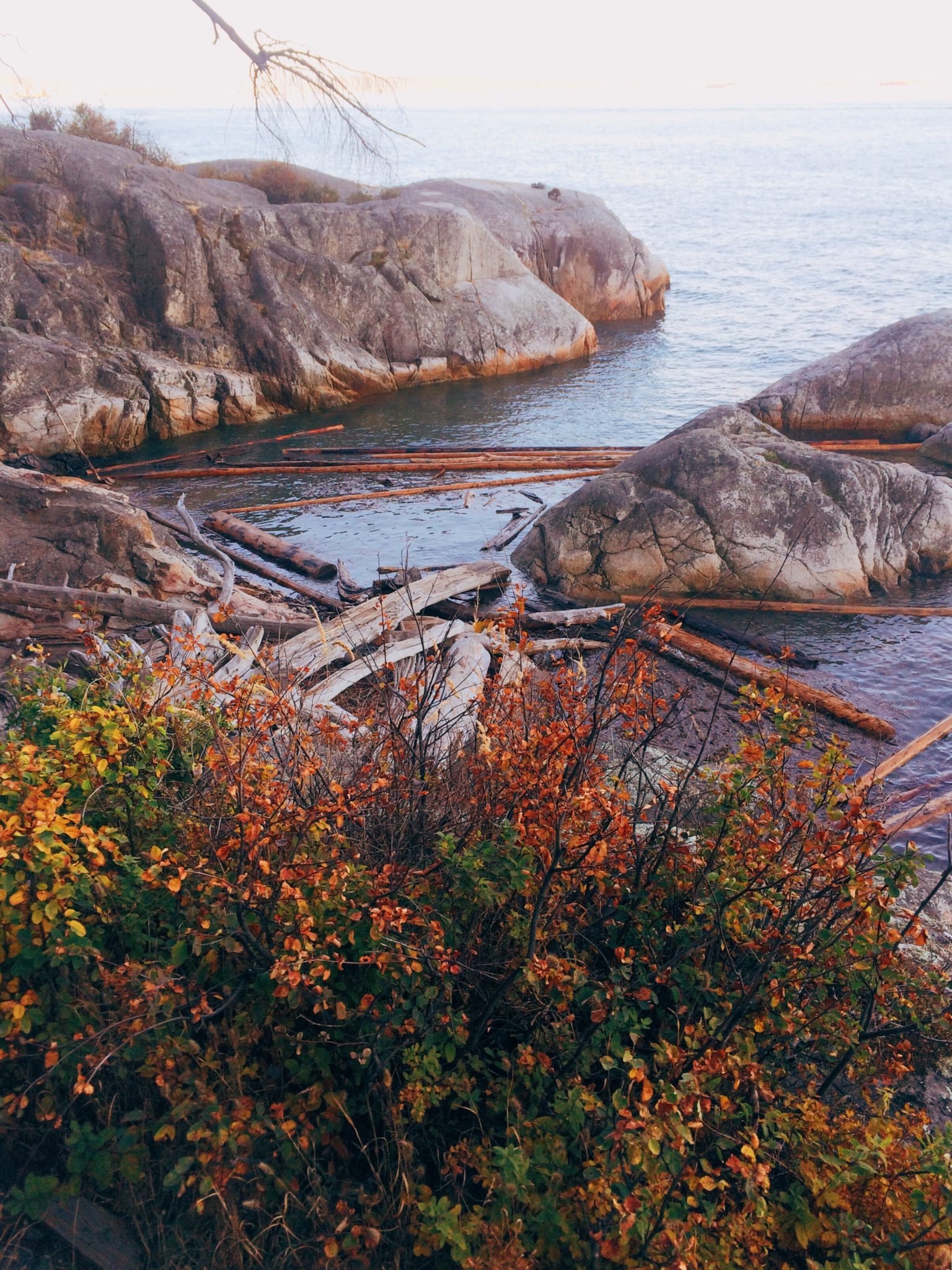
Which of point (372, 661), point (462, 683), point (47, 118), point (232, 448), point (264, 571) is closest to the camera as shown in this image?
point (372, 661)

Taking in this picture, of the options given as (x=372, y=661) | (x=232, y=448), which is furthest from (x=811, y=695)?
(x=232, y=448)

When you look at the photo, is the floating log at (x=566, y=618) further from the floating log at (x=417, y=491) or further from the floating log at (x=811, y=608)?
the floating log at (x=417, y=491)

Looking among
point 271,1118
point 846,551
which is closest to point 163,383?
point 846,551

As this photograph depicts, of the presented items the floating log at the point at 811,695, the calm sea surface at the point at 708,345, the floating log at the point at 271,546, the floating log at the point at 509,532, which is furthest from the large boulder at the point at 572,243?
the floating log at the point at 811,695

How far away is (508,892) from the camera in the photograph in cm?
392

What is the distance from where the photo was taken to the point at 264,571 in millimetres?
13086

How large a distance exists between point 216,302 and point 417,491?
29.2ft

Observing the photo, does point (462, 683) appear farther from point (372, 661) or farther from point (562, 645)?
point (562, 645)

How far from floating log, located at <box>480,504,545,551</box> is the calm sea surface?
31 centimetres

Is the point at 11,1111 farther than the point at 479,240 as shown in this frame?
No

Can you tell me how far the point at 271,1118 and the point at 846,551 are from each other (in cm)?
1105

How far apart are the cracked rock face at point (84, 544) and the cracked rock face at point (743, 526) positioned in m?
5.14

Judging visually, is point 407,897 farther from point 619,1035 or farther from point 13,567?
point 13,567

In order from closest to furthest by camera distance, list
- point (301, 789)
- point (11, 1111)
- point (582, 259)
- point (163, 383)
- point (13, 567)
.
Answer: point (11, 1111)
point (301, 789)
point (13, 567)
point (163, 383)
point (582, 259)
